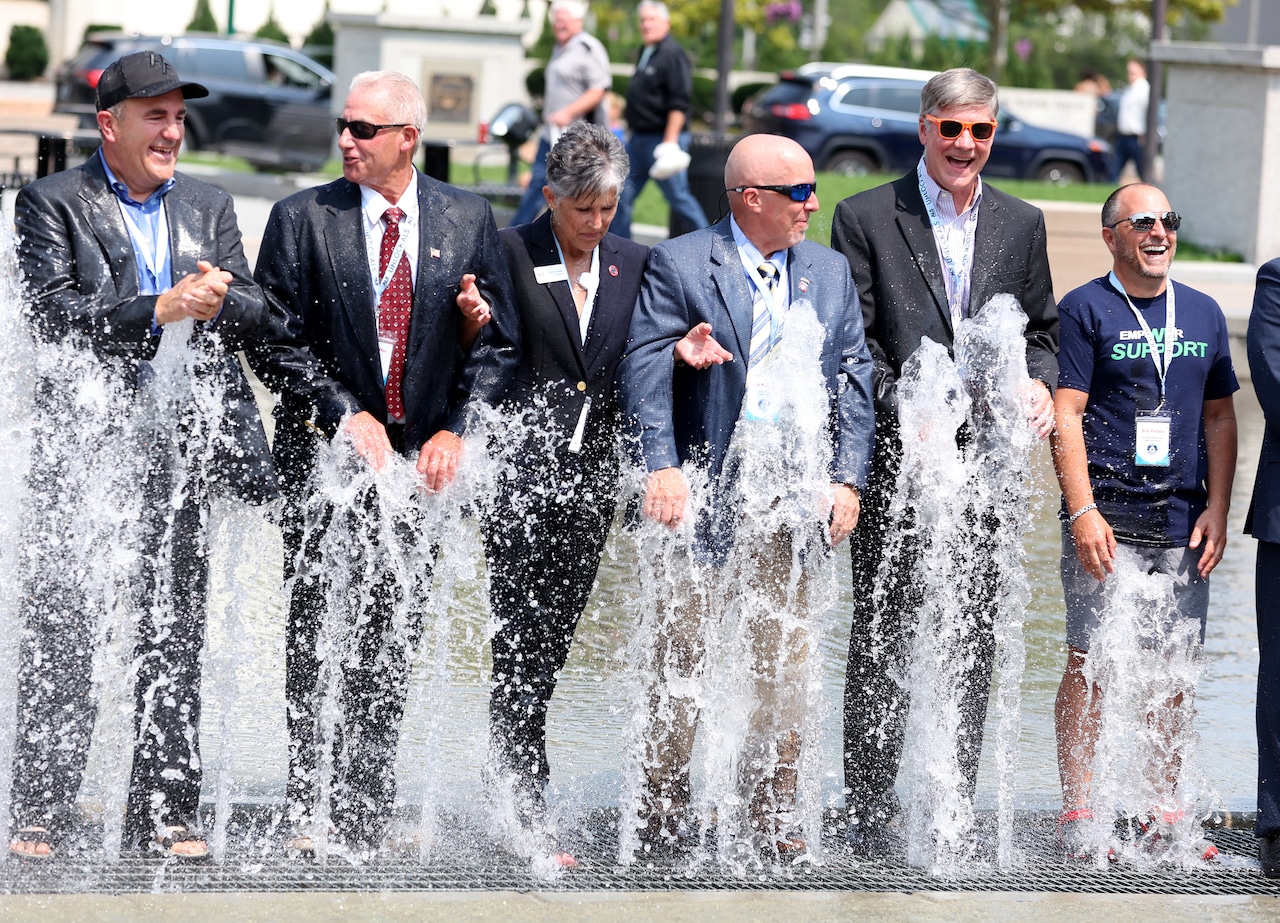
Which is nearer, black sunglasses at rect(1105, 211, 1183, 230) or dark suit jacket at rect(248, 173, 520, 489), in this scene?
dark suit jacket at rect(248, 173, 520, 489)

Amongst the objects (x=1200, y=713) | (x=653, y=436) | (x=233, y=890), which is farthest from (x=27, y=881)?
(x=1200, y=713)

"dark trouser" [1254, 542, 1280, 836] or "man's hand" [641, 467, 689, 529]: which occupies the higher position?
"man's hand" [641, 467, 689, 529]

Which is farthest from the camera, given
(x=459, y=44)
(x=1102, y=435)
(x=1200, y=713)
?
(x=459, y=44)

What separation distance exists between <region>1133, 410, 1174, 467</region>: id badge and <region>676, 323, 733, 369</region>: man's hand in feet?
4.02

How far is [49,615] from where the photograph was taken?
433 centimetres

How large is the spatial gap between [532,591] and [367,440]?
0.63 m

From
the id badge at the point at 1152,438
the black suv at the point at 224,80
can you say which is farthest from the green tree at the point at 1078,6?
the id badge at the point at 1152,438

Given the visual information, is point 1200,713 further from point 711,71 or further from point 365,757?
point 711,71

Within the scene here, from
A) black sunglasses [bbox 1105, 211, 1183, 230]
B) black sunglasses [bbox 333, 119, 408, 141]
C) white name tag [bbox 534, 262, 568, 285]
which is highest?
black sunglasses [bbox 333, 119, 408, 141]

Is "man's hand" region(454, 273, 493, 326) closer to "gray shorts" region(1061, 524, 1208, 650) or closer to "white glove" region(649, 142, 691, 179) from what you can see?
"gray shorts" region(1061, 524, 1208, 650)

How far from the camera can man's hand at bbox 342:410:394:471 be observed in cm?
445

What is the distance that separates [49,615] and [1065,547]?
9.23ft

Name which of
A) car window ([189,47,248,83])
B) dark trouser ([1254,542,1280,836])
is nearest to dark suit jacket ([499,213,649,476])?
dark trouser ([1254,542,1280,836])

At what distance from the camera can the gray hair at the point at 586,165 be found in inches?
176
